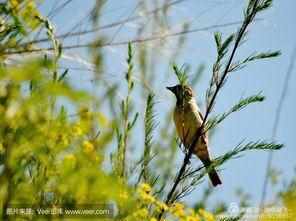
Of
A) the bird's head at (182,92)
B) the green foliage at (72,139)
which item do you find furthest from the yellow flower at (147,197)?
the bird's head at (182,92)

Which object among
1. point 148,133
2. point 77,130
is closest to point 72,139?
point 77,130

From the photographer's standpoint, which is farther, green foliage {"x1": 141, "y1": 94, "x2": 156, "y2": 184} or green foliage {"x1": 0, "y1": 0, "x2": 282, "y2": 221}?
green foliage {"x1": 141, "y1": 94, "x2": 156, "y2": 184}

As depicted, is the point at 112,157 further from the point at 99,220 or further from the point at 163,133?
the point at 99,220

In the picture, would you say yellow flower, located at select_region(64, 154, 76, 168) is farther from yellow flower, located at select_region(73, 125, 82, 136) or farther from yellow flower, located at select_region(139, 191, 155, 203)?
yellow flower, located at select_region(139, 191, 155, 203)

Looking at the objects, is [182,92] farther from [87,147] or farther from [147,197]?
[87,147]

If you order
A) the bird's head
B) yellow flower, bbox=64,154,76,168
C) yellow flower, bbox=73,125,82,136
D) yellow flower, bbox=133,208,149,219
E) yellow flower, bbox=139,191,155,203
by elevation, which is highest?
the bird's head

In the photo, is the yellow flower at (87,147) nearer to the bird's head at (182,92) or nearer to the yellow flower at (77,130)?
the yellow flower at (77,130)

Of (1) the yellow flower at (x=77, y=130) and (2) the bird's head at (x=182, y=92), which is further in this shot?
(2) the bird's head at (x=182, y=92)

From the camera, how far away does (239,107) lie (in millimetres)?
2320

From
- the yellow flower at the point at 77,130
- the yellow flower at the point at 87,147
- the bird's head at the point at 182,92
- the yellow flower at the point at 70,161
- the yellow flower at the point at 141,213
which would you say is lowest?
the yellow flower at the point at 141,213

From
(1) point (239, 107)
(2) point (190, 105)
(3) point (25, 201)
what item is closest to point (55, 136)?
(3) point (25, 201)

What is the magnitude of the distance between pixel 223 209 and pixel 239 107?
1.64 ft

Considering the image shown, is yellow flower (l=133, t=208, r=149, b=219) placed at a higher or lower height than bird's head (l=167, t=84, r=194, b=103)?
lower

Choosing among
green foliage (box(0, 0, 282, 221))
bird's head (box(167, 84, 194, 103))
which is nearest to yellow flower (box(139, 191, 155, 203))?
green foliage (box(0, 0, 282, 221))
